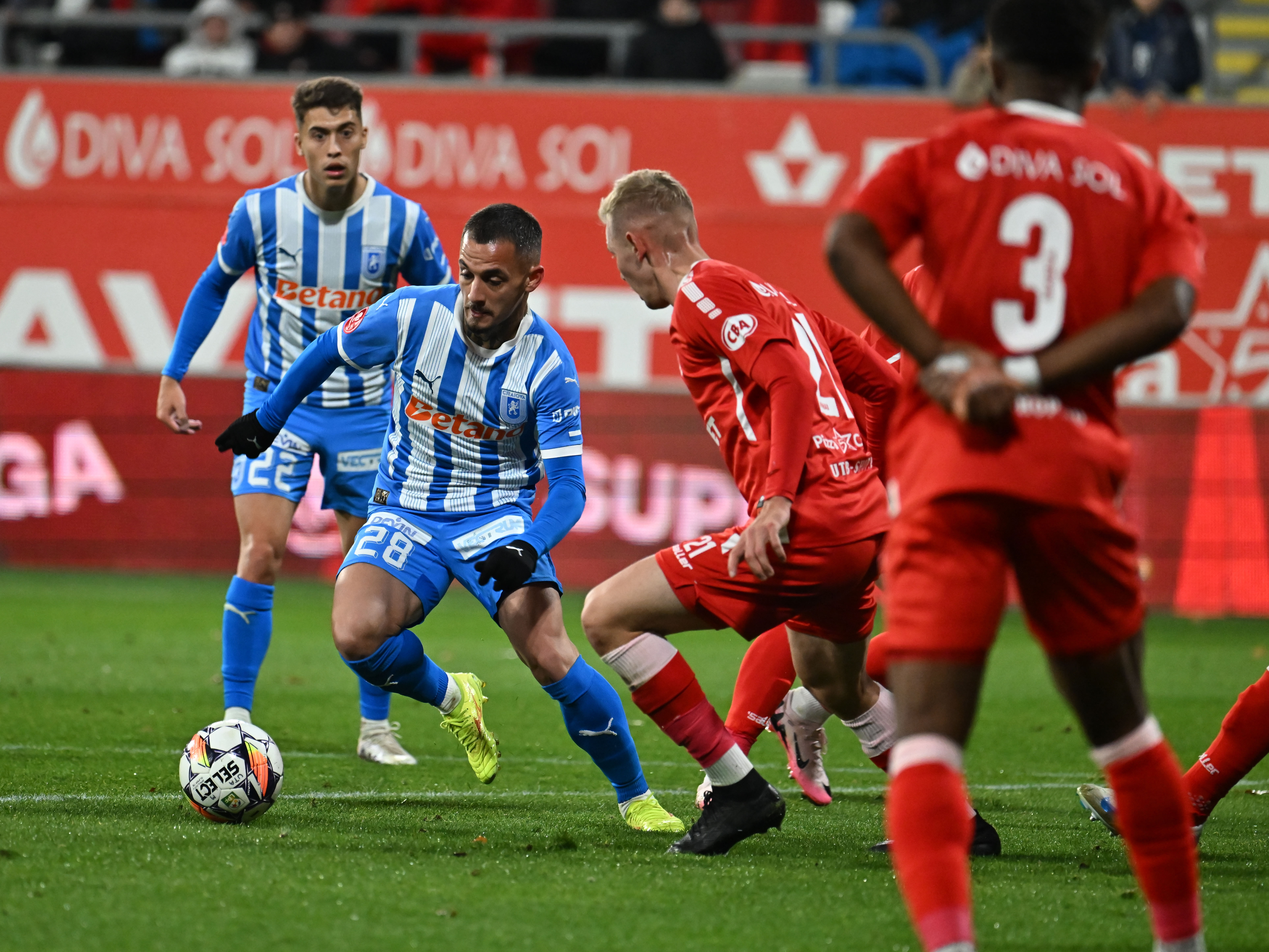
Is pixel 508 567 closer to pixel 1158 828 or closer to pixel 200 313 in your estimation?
pixel 1158 828

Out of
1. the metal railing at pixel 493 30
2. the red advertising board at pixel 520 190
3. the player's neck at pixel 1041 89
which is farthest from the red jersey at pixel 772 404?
the metal railing at pixel 493 30

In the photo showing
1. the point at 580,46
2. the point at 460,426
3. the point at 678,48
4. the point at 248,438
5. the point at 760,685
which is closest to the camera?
the point at 248,438

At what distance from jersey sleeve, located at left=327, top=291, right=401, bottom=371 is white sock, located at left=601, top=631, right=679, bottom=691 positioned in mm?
1347

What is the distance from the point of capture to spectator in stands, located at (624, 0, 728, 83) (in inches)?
549

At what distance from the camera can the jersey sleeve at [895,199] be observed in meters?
3.12

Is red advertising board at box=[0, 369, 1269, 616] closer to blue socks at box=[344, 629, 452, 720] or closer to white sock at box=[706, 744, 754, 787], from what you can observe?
blue socks at box=[344, 629, 452, 720]

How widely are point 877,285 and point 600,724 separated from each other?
2258mm

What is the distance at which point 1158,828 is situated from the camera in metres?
3.22

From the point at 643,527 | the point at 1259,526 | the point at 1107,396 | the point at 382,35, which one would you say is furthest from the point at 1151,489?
the point at 1107,396

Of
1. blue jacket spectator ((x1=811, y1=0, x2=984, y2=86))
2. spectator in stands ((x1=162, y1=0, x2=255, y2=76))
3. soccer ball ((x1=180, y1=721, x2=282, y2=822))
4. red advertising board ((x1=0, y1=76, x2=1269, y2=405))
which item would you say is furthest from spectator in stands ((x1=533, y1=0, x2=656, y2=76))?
soccer ball ((x1=180, y1=721, x2=282, y2=822))

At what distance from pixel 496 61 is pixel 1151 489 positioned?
699 centimetres

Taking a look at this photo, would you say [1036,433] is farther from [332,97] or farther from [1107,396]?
[332,97]

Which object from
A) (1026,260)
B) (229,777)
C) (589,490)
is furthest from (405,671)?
(589,490)

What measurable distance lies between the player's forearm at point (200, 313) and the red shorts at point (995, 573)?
156 inches
